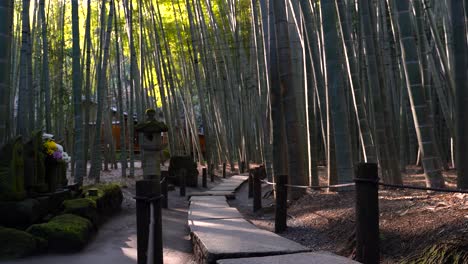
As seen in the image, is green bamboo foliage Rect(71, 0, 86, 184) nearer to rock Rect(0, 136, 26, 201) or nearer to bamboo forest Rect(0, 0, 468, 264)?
bamboo forest Rect(0, 0, 468, 264)

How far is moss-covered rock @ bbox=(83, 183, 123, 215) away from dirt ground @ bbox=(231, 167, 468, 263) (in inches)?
78.6

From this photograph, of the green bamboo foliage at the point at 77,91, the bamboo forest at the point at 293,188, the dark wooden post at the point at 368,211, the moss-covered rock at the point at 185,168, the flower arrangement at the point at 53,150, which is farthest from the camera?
the moss-covered rock at the point at 185,168

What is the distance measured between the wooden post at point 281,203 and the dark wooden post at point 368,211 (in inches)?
77.8

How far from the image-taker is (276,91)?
6207 millimetres

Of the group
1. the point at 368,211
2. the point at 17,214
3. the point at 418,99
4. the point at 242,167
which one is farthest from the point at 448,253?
the point at 242,167

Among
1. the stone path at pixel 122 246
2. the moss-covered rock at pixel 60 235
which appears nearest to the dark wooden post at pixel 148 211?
the stone path at pixel 122 246

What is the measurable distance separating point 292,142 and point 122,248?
2.37 meters

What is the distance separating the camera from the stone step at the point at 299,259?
2.98 meters

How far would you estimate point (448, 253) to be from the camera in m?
2.38

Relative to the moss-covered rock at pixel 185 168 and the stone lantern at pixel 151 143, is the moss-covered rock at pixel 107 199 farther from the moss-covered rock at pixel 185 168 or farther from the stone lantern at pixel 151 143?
the moss-covered rock at pixel 185 168

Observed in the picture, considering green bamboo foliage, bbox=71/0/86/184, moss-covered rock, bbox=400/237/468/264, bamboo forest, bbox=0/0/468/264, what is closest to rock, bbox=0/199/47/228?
bamboo forest, bbox=0/0/468/264

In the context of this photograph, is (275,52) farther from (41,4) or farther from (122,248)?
(41,4)

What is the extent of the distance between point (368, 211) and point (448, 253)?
462 mm

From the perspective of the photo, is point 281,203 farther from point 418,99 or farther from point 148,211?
point 148,211
